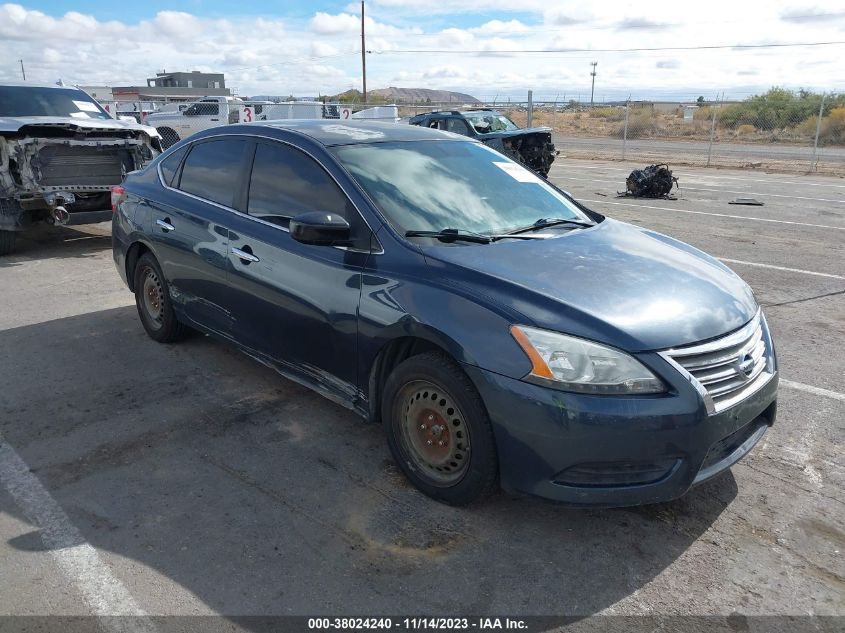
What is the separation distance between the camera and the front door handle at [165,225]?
488 centimetres

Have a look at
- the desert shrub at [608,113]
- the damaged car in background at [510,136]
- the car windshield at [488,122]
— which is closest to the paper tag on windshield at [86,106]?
the damaged car in background at [510,136]

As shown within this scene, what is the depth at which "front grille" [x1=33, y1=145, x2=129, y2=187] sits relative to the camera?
8344 millimetres

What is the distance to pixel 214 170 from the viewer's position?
4660mm

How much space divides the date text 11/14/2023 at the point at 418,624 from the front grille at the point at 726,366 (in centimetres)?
117

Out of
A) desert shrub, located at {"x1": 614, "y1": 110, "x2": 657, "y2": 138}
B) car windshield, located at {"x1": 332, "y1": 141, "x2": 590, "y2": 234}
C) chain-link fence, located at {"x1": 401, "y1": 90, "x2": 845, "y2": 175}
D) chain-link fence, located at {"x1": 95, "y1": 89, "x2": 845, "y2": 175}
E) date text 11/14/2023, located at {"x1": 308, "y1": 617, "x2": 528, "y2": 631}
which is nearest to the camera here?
date text 11/14/2023, located at {"x1": 308, "y1": 617, "x2": 528, "y2": 631}

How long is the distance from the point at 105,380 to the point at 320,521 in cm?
237

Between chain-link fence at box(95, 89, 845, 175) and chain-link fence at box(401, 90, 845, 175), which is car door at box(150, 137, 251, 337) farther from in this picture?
chain-link fence at box(401, 90, 845, 175)

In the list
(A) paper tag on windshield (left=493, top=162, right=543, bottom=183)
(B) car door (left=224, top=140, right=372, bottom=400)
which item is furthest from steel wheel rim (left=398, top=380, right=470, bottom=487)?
(A) paper tag on windshield (left=493, top=162, right=543, bottom=183)

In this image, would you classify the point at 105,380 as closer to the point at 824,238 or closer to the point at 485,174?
the point at 485,174

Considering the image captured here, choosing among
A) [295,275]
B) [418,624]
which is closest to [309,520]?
[418,624]

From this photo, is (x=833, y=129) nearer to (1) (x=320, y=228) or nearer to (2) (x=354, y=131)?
(2) (x=354, y=131)

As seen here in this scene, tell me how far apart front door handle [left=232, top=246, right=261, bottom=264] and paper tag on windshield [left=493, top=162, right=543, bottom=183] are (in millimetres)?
1615

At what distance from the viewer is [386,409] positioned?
339 cm

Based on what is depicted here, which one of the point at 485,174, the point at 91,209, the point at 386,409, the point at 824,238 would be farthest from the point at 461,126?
the point at 386,409
